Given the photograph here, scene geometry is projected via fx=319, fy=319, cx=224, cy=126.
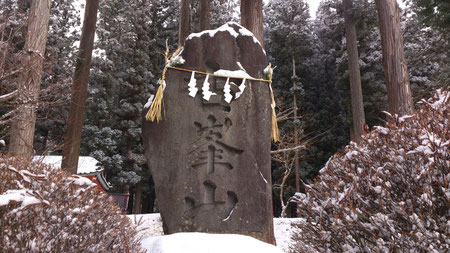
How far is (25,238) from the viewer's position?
4.90 feet

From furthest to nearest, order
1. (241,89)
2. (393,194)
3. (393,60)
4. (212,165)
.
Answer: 1. (393,60)
2. (241,89)
3. (212,165)
4. (393,194)

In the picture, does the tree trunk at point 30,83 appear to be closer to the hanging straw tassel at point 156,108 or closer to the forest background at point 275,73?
the hanging straw tassel at point 156,108

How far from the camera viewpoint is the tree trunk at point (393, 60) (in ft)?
16.9

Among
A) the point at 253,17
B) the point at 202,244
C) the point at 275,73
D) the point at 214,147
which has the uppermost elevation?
the point at 275,73

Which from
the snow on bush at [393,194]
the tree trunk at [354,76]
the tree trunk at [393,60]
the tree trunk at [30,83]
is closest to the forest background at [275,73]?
the tree trunk at [354,76]

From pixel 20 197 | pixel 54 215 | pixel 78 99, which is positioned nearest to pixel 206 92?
pixel 54 215

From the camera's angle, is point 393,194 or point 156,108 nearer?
point 393,194

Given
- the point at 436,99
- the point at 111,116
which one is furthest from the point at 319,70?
the point at 436,99

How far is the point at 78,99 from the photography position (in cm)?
723

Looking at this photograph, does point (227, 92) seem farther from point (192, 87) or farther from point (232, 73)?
point (192, 87)

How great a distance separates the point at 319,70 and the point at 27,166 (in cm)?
1901

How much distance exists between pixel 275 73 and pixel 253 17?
14478 mm

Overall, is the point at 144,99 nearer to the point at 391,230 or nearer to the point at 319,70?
the point at 319,70

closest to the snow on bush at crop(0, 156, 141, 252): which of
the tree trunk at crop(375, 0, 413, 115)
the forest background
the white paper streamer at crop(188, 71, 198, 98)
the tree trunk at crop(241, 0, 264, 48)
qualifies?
the white paper streamer at crop(188, 71, 198, 98)
